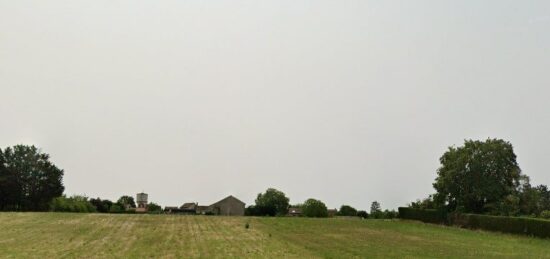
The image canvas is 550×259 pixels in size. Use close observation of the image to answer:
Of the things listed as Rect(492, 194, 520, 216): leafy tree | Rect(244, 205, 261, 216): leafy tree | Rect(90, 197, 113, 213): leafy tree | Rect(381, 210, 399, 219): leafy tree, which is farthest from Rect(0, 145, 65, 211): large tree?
Rect(492, 194, 520, 216): leafy tree

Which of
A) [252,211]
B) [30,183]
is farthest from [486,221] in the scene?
[30,183]

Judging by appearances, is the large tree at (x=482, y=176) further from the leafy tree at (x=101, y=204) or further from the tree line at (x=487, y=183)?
the leafy tree at (x=101, y=204)

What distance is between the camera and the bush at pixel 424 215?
6911 centimetres

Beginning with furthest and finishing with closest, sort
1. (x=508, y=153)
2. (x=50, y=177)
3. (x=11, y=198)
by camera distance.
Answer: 1. (x=50, y=177)
2. (x=11, y=198)
3. (x=508, y=153)

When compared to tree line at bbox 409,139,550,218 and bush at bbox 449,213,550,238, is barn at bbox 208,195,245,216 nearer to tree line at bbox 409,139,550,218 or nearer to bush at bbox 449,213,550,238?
tree line at bbox 409,139,550,218

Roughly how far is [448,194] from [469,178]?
3796 mm

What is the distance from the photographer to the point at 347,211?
125125mm

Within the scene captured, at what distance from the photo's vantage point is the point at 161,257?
24.0 metres

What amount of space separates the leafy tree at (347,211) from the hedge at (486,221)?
42582 mm

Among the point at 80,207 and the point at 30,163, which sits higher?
the point at 30,163

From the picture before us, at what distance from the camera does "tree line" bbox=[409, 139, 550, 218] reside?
6694 cm

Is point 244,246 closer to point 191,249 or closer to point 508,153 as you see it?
point 191,249

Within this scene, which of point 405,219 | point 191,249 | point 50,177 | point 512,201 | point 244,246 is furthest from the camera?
point 50,177

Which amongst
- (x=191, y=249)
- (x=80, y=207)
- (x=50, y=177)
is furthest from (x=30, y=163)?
(x=191, y=249)
